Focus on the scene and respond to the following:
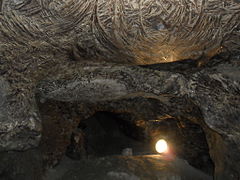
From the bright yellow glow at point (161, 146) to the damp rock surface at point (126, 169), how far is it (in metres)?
0.14

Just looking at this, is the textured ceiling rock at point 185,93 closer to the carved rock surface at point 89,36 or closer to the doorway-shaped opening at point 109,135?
the carved rock surface at point 89,36

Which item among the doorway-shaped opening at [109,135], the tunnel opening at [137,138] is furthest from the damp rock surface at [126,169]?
the doorway-shaped opening at [109,135]

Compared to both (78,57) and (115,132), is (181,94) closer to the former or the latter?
(78,57)

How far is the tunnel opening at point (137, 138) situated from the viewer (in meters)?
2.81

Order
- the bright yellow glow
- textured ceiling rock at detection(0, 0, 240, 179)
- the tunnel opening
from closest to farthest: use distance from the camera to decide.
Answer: textured ceiling rock at detection(0, 0, 240, 179)
the tunnel opening
the bright yellow glow

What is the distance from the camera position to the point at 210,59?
86.8 inches

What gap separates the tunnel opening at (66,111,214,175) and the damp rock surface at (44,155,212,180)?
5.4 inches

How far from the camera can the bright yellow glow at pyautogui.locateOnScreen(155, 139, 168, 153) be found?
10.0ft

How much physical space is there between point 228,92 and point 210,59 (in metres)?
0.36

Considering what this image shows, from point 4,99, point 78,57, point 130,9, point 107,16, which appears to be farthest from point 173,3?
point 4,99

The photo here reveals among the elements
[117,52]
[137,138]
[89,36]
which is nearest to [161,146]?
[137,138]

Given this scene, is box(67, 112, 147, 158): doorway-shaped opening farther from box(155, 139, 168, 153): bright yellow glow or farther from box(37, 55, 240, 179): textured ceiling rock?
box(37, 55, 240, 179): textured ceiling rock

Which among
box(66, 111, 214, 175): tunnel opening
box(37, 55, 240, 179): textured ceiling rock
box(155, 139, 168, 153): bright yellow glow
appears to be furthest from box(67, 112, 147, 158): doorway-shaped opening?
box(37, 55, 240, 179): textured ceiling rock

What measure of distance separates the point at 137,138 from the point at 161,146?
558mm
